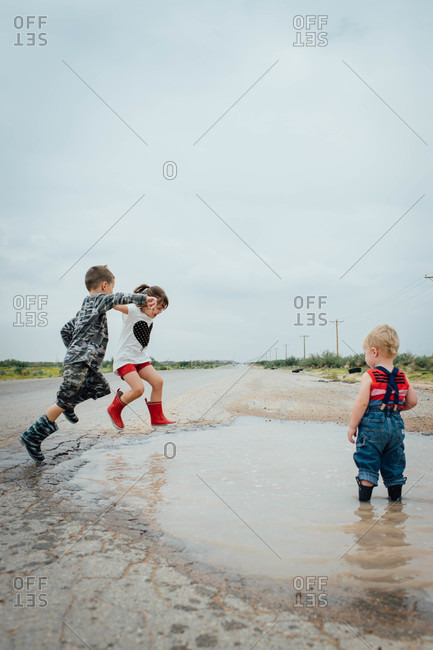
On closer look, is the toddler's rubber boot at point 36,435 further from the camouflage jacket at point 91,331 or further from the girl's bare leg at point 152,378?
the girl's bare leg at point 152,378

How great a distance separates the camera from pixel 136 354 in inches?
184

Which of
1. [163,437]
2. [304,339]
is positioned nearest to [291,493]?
[163,437]

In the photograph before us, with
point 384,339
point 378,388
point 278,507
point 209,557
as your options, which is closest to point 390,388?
point 378,388

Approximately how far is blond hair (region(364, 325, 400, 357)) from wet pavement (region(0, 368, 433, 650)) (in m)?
1.09

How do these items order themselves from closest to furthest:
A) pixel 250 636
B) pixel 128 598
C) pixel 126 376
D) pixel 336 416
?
pixel 250 636
pixel 128 598
pixel 126 376
pixel 336 416

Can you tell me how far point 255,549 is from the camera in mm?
2459

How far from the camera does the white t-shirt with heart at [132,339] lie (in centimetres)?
458

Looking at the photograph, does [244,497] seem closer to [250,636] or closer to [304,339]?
[250,636]

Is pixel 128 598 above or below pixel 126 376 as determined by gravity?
below

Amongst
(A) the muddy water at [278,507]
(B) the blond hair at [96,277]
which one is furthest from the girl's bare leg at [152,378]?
(B) the blond hair at [96,277]

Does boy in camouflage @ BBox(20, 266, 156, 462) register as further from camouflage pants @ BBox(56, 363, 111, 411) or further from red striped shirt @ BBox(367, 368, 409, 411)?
red striped shirt @ BBox(367, 368, 409, 411)

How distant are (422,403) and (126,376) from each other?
8.65 m

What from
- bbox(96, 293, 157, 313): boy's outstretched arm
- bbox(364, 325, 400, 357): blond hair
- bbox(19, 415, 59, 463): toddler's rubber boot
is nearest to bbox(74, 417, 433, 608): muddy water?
bbox(19, 415, 59, 463): toddler's rubber boot

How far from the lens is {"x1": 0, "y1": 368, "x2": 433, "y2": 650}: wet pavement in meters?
1.70
